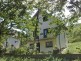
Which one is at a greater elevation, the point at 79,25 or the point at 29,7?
the point at 29,7

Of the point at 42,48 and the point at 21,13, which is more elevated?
the point at 21,13

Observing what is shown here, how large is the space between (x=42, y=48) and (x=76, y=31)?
21227 mm

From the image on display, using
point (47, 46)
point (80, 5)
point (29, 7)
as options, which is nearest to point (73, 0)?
point (80, 5)

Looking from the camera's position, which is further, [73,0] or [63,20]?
[63,20]

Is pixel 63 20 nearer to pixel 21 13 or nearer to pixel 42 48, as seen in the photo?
pixel 21 13

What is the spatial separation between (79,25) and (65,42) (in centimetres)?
2230

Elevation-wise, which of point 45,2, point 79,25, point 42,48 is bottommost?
point 42,48

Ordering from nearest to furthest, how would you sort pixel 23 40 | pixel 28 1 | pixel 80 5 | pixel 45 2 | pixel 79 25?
pixel 80 5, pixel 45 2, pixel 79 25, pixel 28 1, pixel 23 40

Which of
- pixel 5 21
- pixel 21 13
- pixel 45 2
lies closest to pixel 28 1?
pixel 21 13

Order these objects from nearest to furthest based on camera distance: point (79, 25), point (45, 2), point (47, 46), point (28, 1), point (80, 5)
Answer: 1. point (80, 5)
2. point (45, 2)
3. point (79, 25)
4. point (28, 1)
5. point (47, 46)

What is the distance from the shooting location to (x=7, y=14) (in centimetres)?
3272

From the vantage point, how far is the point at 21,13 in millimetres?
32125

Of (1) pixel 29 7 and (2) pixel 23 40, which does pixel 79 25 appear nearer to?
(1) pixel 29 7

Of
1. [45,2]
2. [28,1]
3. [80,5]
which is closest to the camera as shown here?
[80,5]
